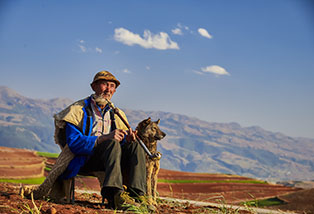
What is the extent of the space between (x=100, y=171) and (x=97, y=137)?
605 millimetres

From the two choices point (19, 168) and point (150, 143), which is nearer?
point (150, 143)

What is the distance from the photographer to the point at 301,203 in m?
12.1

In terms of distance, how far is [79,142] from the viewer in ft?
15.9

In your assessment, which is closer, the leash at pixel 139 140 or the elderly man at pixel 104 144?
the elderly man at pixel 104 144

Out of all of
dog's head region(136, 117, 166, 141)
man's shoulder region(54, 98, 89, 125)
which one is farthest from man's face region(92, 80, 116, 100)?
dog's head region(136, 117, 166, 141)

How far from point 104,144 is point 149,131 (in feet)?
2.51

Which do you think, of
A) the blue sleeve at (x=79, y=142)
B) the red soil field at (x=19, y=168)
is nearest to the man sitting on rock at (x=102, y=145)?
the blue sleeve at (x=79, y=142)

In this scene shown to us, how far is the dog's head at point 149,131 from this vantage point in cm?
517

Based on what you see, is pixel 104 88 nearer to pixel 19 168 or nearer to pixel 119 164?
pixel 119 164

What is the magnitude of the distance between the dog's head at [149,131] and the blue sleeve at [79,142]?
731 millimetres

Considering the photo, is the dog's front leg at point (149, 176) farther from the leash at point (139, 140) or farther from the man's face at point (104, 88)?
the man's face at point (104, 88)

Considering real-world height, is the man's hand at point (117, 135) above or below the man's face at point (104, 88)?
below

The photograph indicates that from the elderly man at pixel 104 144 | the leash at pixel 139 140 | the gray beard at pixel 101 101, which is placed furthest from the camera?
the gray beard at pixel 101 101

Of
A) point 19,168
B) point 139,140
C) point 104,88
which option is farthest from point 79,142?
point 19,168
